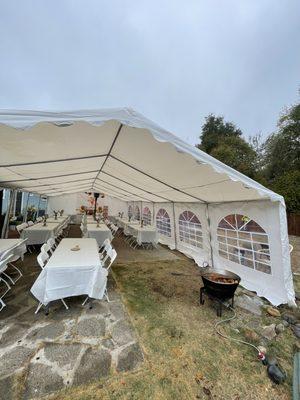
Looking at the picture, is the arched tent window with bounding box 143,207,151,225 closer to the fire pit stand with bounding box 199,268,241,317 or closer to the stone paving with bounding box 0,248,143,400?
the fire pit stand with bounding box 199,268,241,317

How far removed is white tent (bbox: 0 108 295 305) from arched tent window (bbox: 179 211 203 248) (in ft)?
0.19

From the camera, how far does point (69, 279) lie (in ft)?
9.14

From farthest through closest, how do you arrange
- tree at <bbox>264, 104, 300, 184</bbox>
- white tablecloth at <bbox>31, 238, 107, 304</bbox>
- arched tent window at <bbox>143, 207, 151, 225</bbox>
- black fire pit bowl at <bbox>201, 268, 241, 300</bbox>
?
tree at <bbox>264, 104, 300, 184</bbox>, arched tent window at <bbox>143, 207, 151, 225</bbox>, black fire pit bowl at <bbox>201, 268, 241, 300</bbox>, white tablecloth at <bbox>31, 238, 107, 304</bbox>

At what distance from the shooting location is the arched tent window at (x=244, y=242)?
3643 millimetres

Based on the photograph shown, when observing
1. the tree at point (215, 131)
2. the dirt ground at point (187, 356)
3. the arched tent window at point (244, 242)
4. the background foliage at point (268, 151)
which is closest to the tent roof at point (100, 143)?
the arched tent window at point (244, 242)

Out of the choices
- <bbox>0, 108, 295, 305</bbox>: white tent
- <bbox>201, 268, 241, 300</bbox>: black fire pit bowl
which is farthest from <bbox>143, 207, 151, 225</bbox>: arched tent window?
<bbox>201, 268, 241, 300</bbox>: black fire pit bowl

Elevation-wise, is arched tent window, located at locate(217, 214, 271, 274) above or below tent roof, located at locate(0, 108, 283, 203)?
below

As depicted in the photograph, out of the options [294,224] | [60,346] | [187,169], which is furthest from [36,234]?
[294,224]

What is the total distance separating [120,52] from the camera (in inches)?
436

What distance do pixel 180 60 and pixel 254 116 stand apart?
46.3ft

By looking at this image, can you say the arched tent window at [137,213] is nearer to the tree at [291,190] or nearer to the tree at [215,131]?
the tree at [291,190]

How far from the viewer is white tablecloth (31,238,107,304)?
2.68m

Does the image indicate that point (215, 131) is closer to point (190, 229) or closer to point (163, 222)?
point (163, 222)

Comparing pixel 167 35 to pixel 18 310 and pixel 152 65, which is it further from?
pixel 18 310
